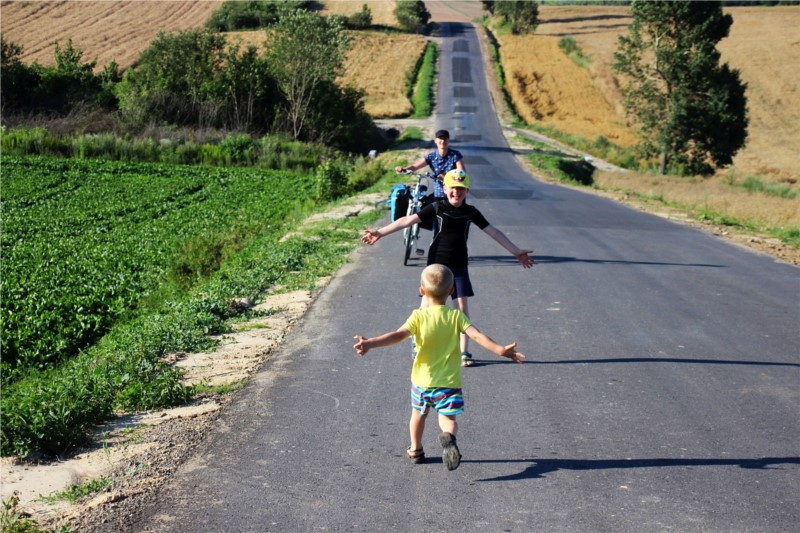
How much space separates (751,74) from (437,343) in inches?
3229

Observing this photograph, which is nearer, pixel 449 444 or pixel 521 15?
pixel 449 444

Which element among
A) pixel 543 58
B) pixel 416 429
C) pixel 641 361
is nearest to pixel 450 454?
pixel 416 429

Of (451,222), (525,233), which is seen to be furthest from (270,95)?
(451,222)

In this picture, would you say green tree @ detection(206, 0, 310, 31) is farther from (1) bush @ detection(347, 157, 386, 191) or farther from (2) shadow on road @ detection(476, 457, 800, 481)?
(2) shadow on road @ detection(476, 457, 800, 481)

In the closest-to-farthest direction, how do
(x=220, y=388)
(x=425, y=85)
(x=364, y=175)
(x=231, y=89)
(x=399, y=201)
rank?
1. (x=220, y=388)
2. (x=399, y=201)
3. (x=364, y=175)
4. (x=231, y=89)
5. (x=425, y=85)

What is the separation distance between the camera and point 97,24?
84.8 meters

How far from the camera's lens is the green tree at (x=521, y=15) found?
4078 inches

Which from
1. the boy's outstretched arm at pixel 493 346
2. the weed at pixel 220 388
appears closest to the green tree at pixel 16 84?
the weed at pixel 220 388

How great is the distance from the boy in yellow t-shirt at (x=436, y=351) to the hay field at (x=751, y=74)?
4729 cm

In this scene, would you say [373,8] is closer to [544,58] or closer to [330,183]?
[544,58]

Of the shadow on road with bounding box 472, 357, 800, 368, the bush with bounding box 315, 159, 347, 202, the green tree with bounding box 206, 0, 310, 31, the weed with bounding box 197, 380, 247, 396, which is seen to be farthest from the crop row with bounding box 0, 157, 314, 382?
the green tree with bounding box 206, 0, 310, 31

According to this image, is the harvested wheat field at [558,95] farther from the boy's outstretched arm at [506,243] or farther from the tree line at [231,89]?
the boy's outstretched arm at [506,243]

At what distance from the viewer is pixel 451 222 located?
28.7 ft

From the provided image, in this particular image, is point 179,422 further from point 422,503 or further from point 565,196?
point 565,196
